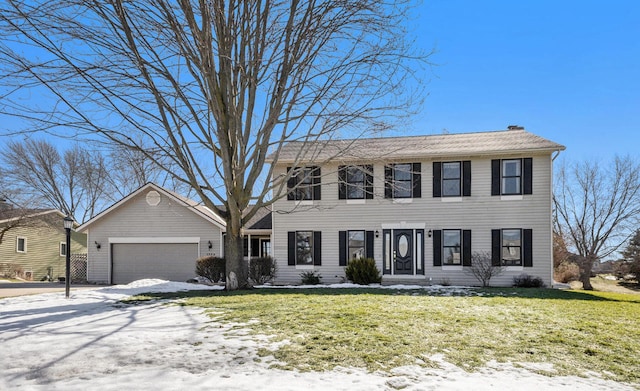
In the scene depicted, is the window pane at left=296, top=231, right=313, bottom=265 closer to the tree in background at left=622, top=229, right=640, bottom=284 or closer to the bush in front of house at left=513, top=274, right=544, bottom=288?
the bush in front of house at left=513, top=274, right=544, bottom=288

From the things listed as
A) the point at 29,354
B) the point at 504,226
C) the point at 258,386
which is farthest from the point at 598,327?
the point at 504,226

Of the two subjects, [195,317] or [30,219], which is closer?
[195,317]

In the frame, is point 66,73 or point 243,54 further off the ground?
point 243,54

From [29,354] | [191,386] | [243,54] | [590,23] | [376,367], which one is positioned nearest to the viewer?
[191,386]

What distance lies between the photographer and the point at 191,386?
13.9 ft

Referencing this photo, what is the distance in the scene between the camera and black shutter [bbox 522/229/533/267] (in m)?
16.6

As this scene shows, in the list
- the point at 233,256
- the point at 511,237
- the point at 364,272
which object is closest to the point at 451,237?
the point at 511,237

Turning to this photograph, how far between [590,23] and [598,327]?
8.81 m

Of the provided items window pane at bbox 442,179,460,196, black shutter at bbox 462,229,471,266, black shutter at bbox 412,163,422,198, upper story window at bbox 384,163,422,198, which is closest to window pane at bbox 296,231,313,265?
upper story window at bbox 384,163,422,198

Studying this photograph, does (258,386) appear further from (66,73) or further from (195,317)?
(66,73)

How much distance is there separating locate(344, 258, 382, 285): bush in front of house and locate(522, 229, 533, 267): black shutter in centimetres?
513

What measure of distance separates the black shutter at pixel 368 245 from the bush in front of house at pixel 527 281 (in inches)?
201

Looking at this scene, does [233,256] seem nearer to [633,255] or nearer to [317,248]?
[317,248]

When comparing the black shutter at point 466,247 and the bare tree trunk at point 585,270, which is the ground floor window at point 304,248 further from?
the bare tree trunk at point 585,270
